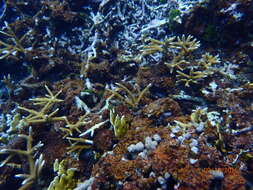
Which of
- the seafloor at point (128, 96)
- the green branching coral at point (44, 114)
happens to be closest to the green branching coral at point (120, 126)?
the seafloor at point (128, 96)

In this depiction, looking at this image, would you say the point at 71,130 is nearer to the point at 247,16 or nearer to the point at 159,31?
the point at 159,31

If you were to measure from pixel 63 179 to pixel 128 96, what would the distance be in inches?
56.7

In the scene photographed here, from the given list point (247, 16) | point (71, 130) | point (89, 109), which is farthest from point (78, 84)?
point (247, 16)

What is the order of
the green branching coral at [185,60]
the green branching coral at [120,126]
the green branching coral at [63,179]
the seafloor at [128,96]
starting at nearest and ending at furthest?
the seafloor at [128,96] → the green branching coral at [63,179] → the green branching coral at [120,126] → the green branching coral at [185,60]

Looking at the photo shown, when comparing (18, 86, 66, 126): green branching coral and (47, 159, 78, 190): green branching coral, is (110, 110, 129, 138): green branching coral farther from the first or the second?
(18, 86, 66, 126): green branching coral

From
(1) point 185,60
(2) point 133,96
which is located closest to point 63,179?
(2) point 133,96

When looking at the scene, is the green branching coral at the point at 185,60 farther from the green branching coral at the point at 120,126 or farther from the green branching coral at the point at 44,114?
the green branching coral at the point at 44,114

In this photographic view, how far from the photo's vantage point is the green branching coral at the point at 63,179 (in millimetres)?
2684

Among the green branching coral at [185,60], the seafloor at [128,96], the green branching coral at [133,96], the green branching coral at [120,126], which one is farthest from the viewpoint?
the green branching coral at [185,60]

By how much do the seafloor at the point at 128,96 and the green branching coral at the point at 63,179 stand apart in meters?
0.01

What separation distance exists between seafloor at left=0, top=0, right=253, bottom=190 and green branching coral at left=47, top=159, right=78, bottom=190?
0.04 feet

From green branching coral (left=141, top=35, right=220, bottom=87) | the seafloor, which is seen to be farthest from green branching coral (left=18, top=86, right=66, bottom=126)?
green branching coral (left=141, top=35, right=220, bottom=87)

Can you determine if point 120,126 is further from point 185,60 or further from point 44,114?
point 185,60

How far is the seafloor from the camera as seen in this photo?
2248 mm
